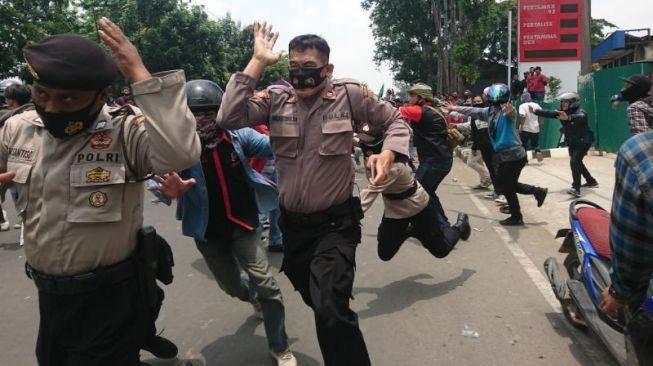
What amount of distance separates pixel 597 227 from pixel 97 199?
277 cm

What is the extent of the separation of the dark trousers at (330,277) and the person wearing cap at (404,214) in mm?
1247

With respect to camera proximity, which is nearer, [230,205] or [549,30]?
[230,205]

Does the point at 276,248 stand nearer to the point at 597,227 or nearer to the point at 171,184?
the point at 597,227

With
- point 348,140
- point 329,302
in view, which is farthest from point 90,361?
point 348,140

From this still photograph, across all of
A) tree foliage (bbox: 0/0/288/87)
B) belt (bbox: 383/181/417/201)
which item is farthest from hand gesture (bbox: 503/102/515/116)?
tree foliage (bbox: 0/0/288/87)

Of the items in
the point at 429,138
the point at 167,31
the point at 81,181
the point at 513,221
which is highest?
the point at 167,31

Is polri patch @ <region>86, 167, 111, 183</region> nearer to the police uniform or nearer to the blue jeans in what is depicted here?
the police uniform

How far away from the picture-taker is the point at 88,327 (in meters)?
2.01

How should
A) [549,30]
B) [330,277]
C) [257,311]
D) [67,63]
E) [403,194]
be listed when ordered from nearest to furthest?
[67,63] → [330,277] → [257,311] → [403,194] → [549,30]

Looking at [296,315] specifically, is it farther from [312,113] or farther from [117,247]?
[117,247]

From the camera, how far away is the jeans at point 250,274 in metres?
3.09

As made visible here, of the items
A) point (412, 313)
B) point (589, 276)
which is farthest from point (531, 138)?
point (589, 276)

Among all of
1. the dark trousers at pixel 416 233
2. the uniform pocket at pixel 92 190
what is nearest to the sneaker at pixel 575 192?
the dark trousers at pixel 416 233

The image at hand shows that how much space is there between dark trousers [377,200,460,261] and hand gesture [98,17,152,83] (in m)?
2.82
